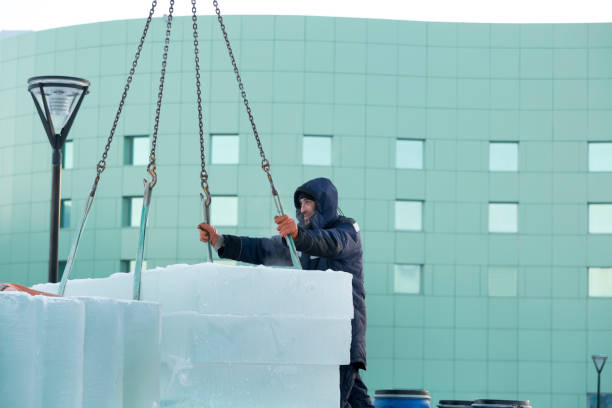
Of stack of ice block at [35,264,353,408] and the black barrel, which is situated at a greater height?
stack of ice block at [35,264,353,408]

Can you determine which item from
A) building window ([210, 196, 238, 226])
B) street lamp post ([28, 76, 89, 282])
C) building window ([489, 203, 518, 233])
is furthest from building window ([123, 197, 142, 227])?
street lamp post ([28, 76, 89, 282])

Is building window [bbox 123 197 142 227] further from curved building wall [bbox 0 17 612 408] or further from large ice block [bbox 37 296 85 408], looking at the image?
large ice block [bbox 37 296 85 408]

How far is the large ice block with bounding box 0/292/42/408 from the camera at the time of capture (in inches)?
142

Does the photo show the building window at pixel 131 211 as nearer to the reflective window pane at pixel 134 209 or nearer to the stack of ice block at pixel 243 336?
the reflective window pane at pixel 134 209

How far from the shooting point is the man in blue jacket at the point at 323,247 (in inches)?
245

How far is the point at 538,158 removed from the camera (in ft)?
118

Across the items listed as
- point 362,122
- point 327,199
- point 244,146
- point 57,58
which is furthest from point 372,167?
point 327,199

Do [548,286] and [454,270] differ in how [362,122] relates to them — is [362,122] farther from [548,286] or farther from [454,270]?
[548,286]

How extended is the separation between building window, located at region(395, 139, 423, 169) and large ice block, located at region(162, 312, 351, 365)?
3038 cm

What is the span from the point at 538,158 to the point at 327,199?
3024cm

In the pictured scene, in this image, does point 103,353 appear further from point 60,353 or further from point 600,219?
point 600,219

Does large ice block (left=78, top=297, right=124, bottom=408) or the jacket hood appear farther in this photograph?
the jacket hood

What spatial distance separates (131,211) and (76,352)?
3290 centimetres

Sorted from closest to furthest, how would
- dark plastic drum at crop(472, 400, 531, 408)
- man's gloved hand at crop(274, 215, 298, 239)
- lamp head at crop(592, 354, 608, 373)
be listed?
man's gloved hand at crop(274, 215, 298, 239), dark plastic drum at crop(472, 400, 531, 408), lamp head at crop(592, 354, 608, 373)
